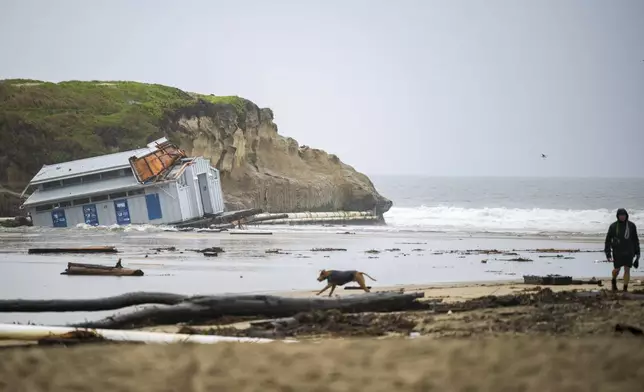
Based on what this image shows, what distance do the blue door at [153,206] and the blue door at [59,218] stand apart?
4.46 metres

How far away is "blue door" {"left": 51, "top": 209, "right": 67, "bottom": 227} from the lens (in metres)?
41.8

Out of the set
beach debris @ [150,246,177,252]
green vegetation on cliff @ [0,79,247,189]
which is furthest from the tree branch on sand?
green vegetation on cliff @ [0,79,247,189]

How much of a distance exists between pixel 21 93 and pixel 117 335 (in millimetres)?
57076

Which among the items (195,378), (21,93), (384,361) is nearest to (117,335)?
(195,378)

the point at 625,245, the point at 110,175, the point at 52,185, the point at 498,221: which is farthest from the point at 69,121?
the point at 625,245

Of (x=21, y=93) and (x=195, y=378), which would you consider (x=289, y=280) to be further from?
(x=21, y=93)

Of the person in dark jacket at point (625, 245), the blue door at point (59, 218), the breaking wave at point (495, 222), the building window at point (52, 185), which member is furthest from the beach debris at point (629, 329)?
the building window at point (52, 185)

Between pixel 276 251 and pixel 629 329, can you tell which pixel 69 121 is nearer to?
pixel 276 251

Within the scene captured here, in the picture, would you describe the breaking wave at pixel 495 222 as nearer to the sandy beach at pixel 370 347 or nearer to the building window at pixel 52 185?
the building window at pixel 52 185

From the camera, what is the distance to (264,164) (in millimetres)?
68250

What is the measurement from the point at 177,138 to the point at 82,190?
20.1 m

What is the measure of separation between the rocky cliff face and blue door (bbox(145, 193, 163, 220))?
16490 millimetres

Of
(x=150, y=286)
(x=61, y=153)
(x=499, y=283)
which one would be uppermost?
(x=61, y=153)

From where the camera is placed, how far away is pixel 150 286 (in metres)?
14.8
